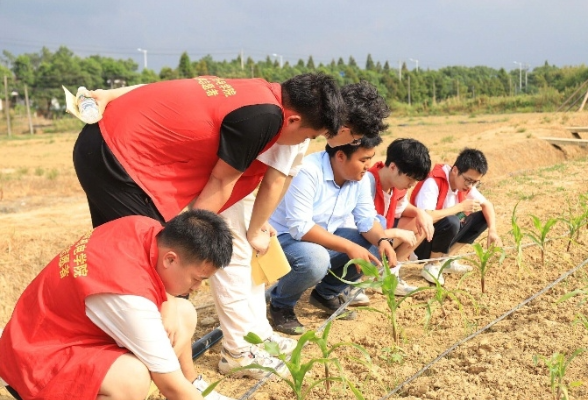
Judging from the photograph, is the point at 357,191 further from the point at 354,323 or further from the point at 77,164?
the point at 77,164

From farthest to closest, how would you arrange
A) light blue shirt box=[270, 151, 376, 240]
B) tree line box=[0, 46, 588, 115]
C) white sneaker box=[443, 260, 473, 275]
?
tree line box=[0, 46, 588, 115] → white sneaker box=[443, 260, 473, 275] → light blue shirt box=[270, 151, 376, 240]

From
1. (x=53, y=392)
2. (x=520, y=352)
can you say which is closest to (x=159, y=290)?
(x=53, y=392)

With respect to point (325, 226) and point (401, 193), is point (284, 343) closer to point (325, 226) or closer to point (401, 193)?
point (325, 226)

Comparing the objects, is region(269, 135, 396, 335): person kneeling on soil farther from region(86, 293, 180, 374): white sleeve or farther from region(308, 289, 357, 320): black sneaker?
region(86, 293, 180, 374): white sleeve

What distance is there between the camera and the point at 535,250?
5.04m

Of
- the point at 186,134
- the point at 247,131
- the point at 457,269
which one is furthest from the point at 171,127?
the point at 457,269

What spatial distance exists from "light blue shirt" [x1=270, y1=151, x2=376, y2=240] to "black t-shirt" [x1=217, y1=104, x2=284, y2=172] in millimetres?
1079

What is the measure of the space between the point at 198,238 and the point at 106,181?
0.77m

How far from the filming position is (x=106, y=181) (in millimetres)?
2623

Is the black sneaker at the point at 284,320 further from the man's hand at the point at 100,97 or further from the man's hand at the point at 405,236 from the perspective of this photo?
the man's hand at the point at 100,97

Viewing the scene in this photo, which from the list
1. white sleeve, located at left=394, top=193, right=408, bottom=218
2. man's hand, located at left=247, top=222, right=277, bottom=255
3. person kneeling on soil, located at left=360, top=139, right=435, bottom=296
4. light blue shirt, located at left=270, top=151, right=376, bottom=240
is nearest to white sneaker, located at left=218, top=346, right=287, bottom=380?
man's hand, located at left=247, top=222, right=277, bottom=255

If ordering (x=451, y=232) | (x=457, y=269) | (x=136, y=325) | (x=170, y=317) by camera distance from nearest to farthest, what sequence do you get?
(x=136, y=325)
(x=170, y=317)
(x=451, y=232)
(x=457, y=269)

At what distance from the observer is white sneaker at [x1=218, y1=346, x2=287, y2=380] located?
3.18 m

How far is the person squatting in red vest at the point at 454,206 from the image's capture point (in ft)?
14.6
